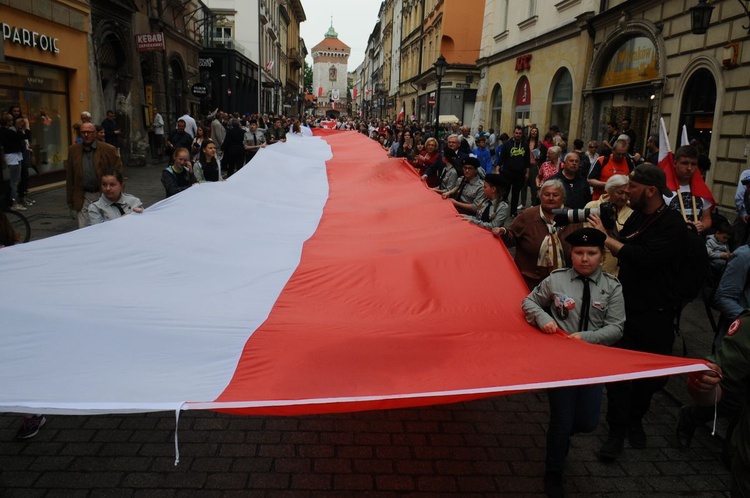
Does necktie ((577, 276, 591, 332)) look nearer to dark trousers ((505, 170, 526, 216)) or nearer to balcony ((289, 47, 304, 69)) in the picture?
dark trousers ((505, 170, 526, 216))

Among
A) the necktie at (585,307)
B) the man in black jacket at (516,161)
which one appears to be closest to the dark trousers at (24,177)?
the man in black jacket at (516,161)

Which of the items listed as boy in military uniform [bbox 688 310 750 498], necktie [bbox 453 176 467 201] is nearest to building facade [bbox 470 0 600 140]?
necktie [bbox 453 176 467 201]

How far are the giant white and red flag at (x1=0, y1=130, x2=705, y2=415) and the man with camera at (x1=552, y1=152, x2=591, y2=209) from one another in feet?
5.76

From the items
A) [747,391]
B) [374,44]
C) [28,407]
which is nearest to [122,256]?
[28,407]

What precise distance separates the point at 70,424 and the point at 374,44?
10540 cm

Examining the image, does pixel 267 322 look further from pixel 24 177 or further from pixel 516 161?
pixel 24 177

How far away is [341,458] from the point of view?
13.6 feet

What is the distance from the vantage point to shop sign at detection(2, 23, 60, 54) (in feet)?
43.7

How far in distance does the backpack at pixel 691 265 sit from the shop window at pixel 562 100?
16067mm

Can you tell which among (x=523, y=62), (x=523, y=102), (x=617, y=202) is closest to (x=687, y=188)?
(x=617, y=202)

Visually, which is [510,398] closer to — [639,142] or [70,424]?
[70,424]

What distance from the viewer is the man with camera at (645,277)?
13.3 ft

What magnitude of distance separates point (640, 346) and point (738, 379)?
1717 mm

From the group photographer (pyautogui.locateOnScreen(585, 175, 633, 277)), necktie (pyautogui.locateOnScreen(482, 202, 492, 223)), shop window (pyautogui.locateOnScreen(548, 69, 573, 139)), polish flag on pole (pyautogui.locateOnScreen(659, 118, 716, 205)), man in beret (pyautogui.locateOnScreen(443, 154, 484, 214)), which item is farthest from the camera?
shop window (pyautogui.locateOnScreen(548, 69, 573, 139))
